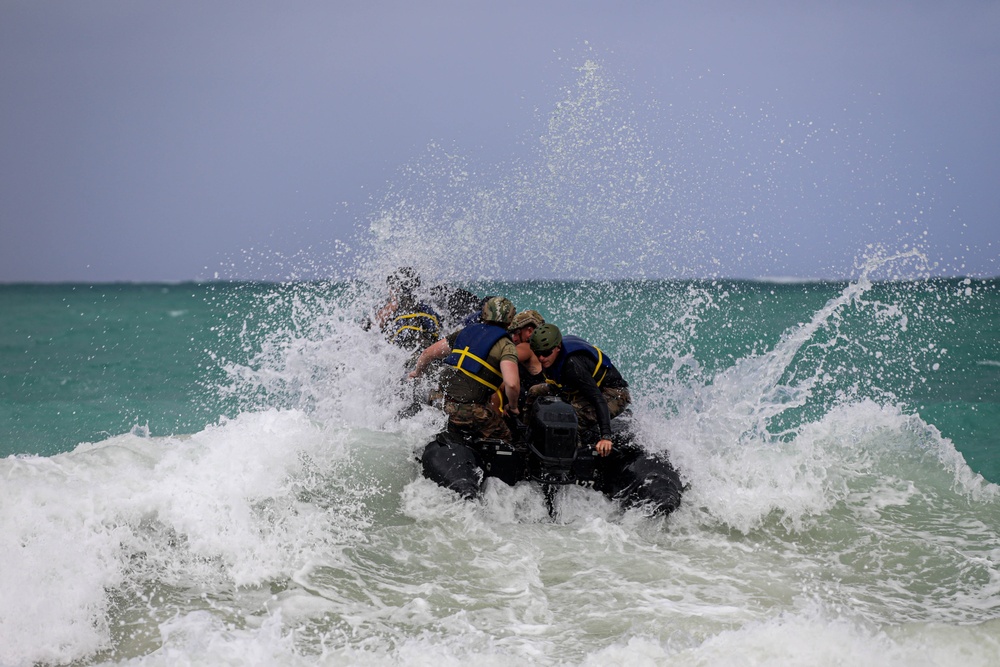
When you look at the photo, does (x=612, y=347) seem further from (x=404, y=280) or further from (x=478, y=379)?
(x=478, y=379)

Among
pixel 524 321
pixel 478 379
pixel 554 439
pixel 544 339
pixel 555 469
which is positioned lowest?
pixel 555 469

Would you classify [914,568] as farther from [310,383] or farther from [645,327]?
[645,327]

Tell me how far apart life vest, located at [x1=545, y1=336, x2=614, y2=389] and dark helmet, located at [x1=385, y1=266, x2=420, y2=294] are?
297cm

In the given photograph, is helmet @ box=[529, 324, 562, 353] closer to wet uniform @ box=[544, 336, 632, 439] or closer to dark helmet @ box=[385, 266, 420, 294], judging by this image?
wet uniform @ box=[544, 336, 632, 439]

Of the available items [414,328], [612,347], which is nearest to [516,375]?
[414,328]

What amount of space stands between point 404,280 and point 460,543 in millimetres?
4393

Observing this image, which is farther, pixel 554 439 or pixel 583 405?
pixel 583 405

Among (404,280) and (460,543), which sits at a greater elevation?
(404,280)

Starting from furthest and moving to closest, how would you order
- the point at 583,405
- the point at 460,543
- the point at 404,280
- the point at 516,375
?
the point at 404,280
the point at 583,405
the point at 516,375
the point at 460,543

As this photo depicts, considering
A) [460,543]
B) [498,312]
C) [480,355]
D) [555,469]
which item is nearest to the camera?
[460,543]

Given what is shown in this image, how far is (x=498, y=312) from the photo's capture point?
7.24 metres

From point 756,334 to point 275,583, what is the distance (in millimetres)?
19888

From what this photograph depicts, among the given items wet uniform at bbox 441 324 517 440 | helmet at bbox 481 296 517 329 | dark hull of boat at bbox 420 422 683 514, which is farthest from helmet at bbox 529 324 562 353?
dark hull of boat at bbox 420 422 683 514

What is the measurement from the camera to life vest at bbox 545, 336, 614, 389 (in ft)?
23.9
